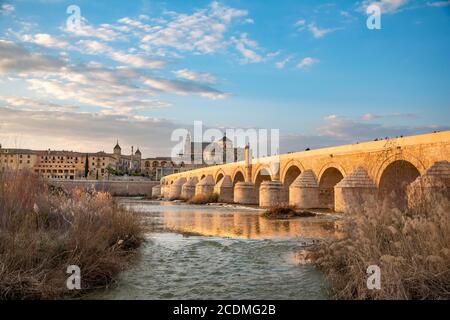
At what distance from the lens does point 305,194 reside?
22141 mm

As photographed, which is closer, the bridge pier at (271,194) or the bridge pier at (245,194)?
the bridge pier at (271,194)

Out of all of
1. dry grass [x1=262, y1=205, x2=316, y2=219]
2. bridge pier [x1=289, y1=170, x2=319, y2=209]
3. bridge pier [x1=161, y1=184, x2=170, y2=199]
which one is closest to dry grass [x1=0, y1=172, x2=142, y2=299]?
dry grass [x1=262, y1=205, x2=316, y2=219]

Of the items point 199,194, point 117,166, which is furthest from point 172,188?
point 117,166

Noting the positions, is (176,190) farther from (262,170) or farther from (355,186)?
(355,186)

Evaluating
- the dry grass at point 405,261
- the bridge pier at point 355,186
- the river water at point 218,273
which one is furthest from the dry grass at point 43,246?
the bridge pier at point 355,186

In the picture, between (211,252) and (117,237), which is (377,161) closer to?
(211,252)

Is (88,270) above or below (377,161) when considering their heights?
below

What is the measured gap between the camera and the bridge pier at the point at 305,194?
22.1 metres

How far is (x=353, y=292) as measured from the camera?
4.25 metres

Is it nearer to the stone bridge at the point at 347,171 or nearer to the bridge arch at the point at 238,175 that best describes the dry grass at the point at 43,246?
the stone bridge at the point at 347,171

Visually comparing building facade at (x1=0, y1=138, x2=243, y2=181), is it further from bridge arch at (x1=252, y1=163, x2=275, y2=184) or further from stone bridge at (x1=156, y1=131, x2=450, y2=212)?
stone bridge at (x1=156, y1=131, x2=450, y2=212)

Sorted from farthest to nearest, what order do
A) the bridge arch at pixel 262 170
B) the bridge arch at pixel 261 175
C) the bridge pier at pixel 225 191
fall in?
the bridge pier at pixel 225 191
the bridge arch at pixel 261 175
the bridge arch at pixel 262 170

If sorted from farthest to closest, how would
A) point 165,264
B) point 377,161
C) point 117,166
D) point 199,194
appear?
1. point 117,166
2. point 199,194
3. point 377,161
4. point 165,264

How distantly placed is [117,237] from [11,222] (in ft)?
8.26
